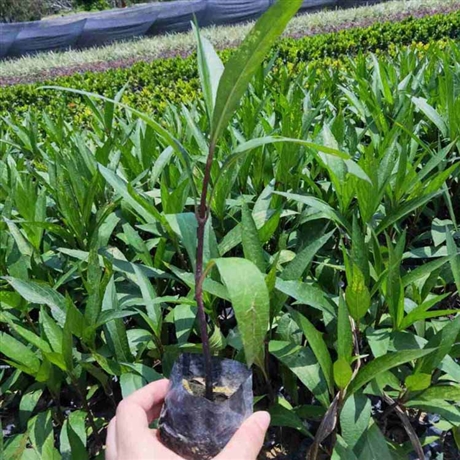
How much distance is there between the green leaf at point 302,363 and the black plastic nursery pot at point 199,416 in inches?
9.7

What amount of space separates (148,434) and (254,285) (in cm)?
38

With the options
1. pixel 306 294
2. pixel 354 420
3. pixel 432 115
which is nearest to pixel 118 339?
pixel 306 294

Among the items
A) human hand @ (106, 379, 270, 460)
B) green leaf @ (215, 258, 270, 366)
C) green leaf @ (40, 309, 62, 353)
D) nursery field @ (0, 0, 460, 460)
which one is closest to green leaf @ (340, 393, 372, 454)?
nursery field @ (0, 0, 460, 460)

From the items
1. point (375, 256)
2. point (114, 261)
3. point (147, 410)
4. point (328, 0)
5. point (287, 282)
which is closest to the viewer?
point (147, 410)

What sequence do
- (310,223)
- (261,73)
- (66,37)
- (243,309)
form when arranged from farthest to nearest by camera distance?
(66,37) → (261,73) → (310,223) → (243,309)

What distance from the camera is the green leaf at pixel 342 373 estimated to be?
1.01 metres

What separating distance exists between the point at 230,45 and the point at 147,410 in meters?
9.46

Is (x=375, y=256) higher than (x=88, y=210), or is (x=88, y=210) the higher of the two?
(x=88, y=210)

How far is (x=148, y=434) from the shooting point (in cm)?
90

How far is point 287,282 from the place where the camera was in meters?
1.16

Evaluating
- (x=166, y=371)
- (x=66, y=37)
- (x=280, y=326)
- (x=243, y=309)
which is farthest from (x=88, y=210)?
(x=66, y=37)

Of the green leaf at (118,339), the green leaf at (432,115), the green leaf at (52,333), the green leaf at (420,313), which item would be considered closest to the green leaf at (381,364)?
the green leaf at (420,313)

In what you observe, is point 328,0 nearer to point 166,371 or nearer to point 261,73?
point 261,73

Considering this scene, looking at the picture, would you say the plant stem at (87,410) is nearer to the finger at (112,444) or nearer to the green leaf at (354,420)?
the finger at (112,444)
